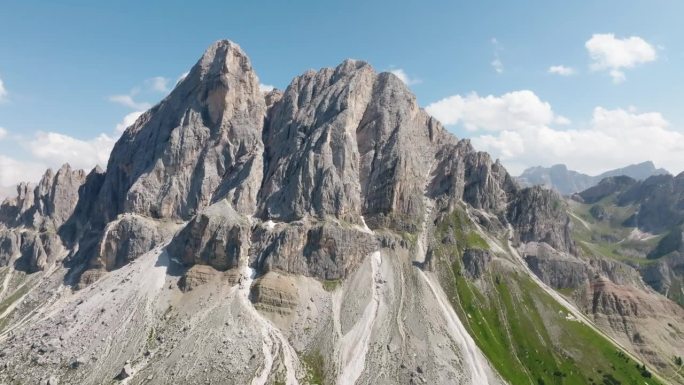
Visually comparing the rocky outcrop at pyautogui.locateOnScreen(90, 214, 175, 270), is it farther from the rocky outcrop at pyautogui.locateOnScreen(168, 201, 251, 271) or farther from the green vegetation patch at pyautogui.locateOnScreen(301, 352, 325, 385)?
the green vegetation patch at pyautogui.locateOnScreen(301, 352, 325, 385)

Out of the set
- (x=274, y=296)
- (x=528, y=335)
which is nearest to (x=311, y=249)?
(x=274, y=296)

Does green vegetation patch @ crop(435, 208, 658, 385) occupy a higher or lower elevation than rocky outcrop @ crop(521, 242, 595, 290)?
lower

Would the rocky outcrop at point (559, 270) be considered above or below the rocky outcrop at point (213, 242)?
below

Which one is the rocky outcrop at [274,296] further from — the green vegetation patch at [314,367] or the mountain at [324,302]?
the green vegetation patch at [314,367]

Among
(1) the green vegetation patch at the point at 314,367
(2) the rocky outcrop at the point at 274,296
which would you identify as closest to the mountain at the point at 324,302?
(2) the rocky outcrop at the point at 274,296

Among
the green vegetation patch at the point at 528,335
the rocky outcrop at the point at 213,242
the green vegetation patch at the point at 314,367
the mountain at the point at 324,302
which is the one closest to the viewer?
the green vegetation patch at the point at 314,367

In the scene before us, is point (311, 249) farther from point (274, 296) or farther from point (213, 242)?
point (213, 242)

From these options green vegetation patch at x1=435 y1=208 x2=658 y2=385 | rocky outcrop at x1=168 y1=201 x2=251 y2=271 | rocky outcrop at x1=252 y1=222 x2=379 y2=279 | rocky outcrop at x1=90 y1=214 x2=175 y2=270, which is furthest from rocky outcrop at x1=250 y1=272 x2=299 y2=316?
green vegetation patch at x1=435 y1=208 x2=658 y2=385

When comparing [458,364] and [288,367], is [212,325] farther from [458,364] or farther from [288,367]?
[458,364]

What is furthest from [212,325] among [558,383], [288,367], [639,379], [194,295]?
[639,379]

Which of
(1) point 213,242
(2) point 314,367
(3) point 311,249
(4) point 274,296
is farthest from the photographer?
(3) point 311,249

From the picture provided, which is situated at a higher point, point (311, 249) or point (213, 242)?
point (213, 242)

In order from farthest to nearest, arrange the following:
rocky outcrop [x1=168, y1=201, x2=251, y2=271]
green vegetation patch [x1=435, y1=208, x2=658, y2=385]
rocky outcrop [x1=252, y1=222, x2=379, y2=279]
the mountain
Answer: rocky outcrop [x1=252, y1=222, x2=379, y2=279]
rocky outcrop [x1=168, y1=201, x2=251, y2=271]
green vegetation patch [x1=435, y1=208, x2=658, y2=385]
the mountain
